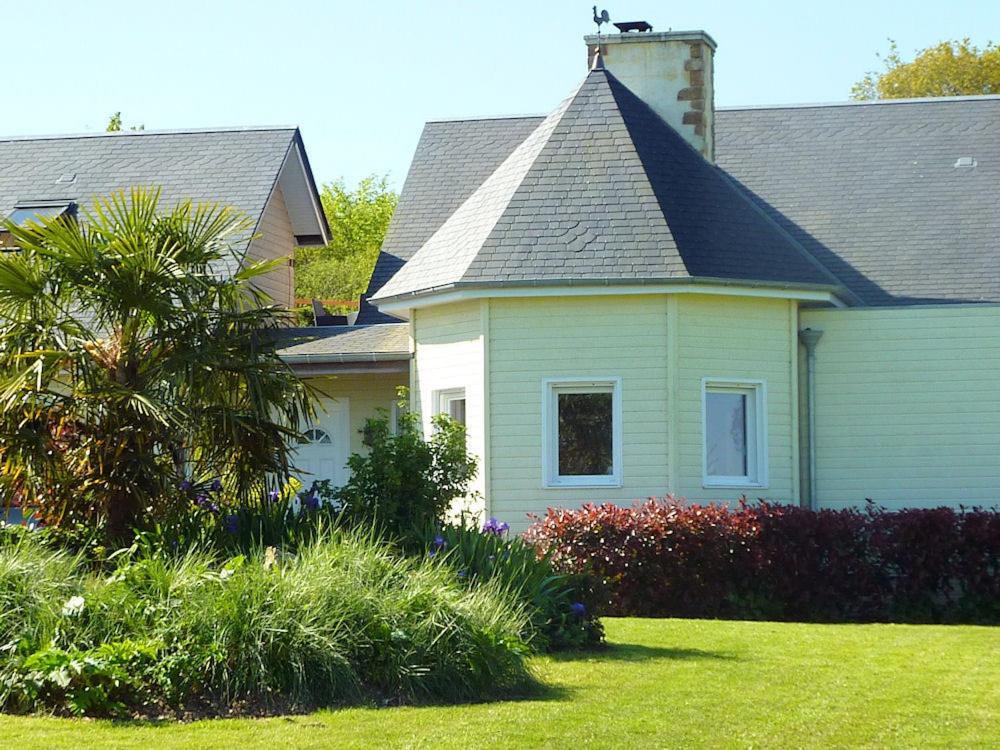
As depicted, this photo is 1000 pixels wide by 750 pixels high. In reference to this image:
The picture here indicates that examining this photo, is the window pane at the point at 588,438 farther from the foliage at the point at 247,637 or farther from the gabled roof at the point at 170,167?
the gabled roof at the point at 170,167

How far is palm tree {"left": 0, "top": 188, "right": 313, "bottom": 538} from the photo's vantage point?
11547 mm

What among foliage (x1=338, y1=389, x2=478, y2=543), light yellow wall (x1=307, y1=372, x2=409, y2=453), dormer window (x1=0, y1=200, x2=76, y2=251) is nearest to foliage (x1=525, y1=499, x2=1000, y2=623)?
foliage (x1=338, y1=389, x2=478, y2=543)

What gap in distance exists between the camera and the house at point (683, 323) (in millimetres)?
16188

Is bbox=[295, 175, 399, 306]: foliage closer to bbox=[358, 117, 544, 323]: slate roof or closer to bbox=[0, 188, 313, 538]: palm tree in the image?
bbox=[358, 117, 544, 323]: slate roof

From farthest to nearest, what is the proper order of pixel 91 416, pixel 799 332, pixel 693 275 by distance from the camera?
pixel 799 332
pixel 693 275
pixel 91 416

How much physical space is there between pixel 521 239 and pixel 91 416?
643 cm

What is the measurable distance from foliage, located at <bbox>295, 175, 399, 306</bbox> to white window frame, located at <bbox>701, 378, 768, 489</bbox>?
39050 millimetres

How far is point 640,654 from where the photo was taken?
11180mm

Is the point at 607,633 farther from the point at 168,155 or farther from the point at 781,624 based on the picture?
the point at 168,155

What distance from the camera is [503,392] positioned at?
16.3 meters

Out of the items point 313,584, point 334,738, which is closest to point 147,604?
point 313,584

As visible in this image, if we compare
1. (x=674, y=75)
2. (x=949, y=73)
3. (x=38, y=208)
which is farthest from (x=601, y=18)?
(x=949, y=73)

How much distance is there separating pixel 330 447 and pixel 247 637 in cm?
1133

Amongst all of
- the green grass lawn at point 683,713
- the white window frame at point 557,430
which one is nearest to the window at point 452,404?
the white window frame at point 557,430
